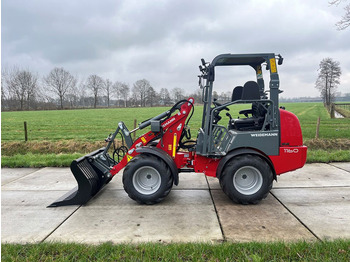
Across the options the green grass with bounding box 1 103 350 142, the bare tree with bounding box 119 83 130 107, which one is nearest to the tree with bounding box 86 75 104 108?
the bare tree with bounding box 119 83 130 107

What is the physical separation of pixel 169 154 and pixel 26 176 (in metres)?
3.88

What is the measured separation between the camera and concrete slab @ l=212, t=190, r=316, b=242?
341cm

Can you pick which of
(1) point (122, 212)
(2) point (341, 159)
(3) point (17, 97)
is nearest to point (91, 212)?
(1) point (122, 212)

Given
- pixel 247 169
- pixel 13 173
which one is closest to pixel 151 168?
pixel 247 169

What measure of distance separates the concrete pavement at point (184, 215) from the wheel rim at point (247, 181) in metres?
0.29

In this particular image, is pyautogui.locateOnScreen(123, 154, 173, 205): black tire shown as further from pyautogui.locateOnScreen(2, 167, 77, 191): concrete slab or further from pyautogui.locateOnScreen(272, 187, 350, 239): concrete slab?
pyautogui.locateOnScreen(272, 187, 350, 239): concrete slab

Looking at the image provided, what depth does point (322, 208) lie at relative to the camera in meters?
4.24

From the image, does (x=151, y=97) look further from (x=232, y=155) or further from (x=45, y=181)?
(x=232, y=155)

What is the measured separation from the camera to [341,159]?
7.23 metres

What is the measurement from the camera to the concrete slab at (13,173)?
616cm

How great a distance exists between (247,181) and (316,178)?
224cm

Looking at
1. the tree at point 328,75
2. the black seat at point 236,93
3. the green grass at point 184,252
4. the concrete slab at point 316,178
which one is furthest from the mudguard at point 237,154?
the tree at point 328,75

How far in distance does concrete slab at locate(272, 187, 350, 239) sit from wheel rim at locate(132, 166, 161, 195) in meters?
2.25

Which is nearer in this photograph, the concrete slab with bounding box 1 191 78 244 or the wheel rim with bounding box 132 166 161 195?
the concrete slab with bounding box 1 191 78 244
